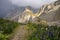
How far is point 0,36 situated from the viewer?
85.7 feet

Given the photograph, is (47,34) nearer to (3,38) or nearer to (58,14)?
(3,38)

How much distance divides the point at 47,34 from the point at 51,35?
0.48 m

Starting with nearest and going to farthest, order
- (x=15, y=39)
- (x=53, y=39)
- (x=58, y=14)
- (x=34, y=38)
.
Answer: (x=53, y=39) → (x=34, y=38) → (x=15, y=39) → (x=58, y=14)

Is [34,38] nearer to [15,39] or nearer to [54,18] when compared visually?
[15,39]

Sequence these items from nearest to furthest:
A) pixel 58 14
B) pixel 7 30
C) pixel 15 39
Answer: pixel 15 39 → pixel 7 30 → pixel 58 14

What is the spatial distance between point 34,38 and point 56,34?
2680 millimetres

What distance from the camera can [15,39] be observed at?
1116 inches

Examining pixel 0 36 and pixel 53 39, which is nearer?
pixel 53 39

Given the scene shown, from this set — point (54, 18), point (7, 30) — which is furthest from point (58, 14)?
point (7, 30)

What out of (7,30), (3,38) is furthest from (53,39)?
(7,30)

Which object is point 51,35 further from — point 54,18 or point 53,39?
point 54,18

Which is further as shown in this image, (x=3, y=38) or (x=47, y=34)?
(x=3, y=38)

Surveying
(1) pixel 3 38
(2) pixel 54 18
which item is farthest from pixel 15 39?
(2) pixel 54 18

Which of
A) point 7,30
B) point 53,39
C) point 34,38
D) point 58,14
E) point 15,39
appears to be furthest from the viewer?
point 58,14
